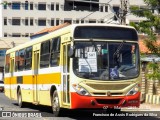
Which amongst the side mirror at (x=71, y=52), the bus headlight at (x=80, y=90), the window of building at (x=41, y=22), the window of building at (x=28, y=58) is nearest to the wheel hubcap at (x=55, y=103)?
the bus headlight at (x=80, y=90)

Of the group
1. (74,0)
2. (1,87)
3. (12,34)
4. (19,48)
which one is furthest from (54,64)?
(12,34)

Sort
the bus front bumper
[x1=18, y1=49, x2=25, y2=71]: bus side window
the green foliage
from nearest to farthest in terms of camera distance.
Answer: the bus front bumper → [x1=18, y1=49, x2=25, y2=71]: bus side window → the green foliage

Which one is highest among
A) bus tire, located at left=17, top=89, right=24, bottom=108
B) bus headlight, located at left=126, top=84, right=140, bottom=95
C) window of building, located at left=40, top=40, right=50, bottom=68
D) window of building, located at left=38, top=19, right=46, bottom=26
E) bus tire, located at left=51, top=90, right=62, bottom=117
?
window of building, located at left=40, top=40, right=50, bottom=68

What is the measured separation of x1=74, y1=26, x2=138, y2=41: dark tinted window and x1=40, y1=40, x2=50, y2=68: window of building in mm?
2878

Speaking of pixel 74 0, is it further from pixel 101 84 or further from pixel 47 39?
pixel 101 84

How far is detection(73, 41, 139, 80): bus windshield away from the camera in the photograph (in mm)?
15961

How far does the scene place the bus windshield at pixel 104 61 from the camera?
16.0 meters

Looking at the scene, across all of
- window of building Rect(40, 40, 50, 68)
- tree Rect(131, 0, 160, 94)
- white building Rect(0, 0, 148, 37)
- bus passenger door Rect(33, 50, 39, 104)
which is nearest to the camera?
window of building Rect(40, 40, 50, 68)

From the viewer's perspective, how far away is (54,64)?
1817cm

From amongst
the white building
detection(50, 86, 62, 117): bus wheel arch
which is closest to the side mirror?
detection(50, 86, 62, 117): bus wheel arch

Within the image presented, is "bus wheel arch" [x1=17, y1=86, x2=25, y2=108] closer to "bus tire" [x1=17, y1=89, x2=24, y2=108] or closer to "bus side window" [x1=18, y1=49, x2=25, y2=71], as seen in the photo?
"bus tire" [x1=17, y1=89, x2=24, y2=108]

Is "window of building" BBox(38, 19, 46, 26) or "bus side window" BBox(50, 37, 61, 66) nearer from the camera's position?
"bus side window" BBox(50, 37, 61, 66)

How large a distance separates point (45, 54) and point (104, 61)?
4002 mm

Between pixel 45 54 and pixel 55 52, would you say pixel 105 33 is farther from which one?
pixel 45 54
